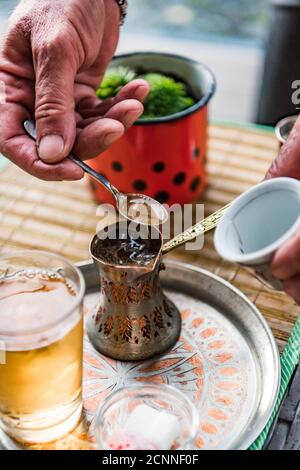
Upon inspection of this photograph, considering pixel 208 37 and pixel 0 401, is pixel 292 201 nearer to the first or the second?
pixel 0 401

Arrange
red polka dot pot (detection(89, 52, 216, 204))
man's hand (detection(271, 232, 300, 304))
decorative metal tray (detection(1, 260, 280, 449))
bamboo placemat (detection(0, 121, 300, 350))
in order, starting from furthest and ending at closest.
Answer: red polka dot pot (detection(89, 52, 216, 204)) < bamboo placemat (detection(0, 121, 300, 350)) < decorative metal tray (detection(1, 260, 280, 449)) < man's hand (detection(271, 232, 300, 304))

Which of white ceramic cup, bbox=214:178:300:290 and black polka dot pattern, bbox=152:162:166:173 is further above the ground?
white ceramic cup, bbox=214:178:300:290

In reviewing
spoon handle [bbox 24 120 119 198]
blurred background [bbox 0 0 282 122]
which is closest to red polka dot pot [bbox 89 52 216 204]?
spoon handle [bbox 24 120 119 198]

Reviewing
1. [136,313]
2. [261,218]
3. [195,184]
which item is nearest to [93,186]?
[195,184]

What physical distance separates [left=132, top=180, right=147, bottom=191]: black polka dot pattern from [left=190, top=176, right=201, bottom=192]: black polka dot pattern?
0.33 feet

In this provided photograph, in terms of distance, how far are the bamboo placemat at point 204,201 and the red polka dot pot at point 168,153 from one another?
0.06 meters

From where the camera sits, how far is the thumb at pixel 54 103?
0.95 meters

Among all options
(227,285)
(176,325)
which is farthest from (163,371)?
(227,285)

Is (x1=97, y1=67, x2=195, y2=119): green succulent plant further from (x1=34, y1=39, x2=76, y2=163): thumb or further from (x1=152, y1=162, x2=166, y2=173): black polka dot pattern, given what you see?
(x1=34, y1=39, x2=76, y2=163): thumb

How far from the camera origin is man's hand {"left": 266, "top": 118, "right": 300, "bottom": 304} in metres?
0.67

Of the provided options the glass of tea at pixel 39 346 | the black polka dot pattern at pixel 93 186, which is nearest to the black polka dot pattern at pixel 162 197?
the black polka dot pattern at pixel 93 186

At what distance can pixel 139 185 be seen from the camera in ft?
4.03

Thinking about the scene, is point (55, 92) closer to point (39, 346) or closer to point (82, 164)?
point (82, 164)

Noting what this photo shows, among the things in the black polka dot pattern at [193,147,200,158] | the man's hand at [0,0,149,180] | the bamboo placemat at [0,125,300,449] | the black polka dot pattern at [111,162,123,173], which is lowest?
the bamboo placemat at [0,125,300,449]
